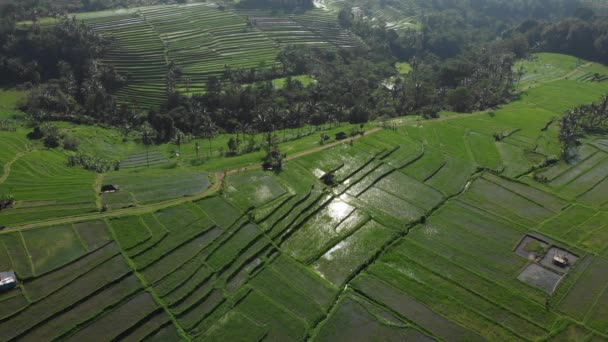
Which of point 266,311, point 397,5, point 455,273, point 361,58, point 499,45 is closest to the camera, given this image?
point 266,311

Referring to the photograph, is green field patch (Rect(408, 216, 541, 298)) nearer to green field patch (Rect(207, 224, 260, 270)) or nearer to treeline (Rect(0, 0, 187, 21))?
green field patch (Rect(207, 224, 260, 270))

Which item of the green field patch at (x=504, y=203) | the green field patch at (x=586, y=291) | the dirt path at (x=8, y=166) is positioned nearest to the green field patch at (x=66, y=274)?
the dirt path at (x=8, y=166)

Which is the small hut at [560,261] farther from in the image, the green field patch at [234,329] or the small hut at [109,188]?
the small hut at [109,188]

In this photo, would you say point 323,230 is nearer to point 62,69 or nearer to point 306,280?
point 306,280

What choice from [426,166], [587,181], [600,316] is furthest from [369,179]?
[587,181]

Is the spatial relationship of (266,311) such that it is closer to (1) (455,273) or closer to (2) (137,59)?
(1) (455,273)

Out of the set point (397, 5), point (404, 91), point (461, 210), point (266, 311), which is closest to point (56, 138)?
point (266, 311)

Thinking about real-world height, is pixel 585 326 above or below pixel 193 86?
above
